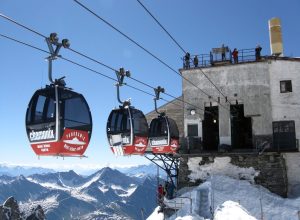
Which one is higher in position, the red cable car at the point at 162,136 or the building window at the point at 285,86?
the building window at the point at 285,86

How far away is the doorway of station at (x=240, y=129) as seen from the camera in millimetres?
28281

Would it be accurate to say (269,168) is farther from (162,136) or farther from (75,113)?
(75,113)

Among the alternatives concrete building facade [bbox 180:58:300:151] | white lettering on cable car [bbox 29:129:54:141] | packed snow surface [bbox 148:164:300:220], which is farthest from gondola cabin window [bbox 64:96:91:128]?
concrete building facade [bbox 180:58:300:151]

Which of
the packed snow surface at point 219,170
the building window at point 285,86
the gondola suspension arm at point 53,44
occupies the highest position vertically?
the building window at point 285,86

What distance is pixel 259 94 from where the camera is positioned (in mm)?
27297

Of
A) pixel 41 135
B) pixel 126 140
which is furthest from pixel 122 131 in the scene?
pixel 41 135

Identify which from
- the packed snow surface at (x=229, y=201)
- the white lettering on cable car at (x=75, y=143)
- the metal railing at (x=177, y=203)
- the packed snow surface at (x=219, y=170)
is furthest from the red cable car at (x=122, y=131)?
the packed snow surface at (x=219, y=170)

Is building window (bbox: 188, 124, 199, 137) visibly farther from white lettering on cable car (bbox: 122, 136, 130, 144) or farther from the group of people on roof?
white lettering on cable car (bbox: 122, 136, 130, 144)

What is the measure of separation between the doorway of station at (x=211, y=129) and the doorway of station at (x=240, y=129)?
1407 millimetres

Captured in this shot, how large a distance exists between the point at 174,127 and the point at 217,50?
12311 mm

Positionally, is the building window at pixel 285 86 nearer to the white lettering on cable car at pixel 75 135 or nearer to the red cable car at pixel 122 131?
the red cable car at pixel 122 131

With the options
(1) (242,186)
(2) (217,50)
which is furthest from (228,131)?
(2) (217,50)

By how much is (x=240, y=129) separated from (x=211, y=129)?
243 cm

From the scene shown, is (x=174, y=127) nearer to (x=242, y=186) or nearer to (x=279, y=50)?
(x=242, y=186)
